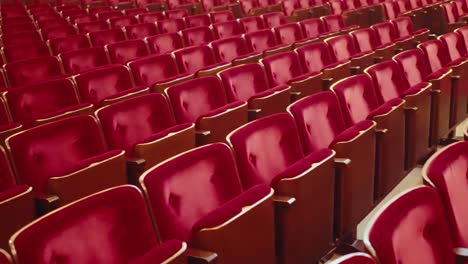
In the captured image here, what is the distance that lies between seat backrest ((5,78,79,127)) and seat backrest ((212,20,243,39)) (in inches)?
25.1

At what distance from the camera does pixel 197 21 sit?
1.61 metres

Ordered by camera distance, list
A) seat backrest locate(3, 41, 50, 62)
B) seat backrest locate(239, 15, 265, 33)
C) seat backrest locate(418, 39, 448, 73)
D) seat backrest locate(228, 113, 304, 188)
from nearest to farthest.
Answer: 1. seat backrest locate(228, 113, 304, 188)
2. seat backrest locate(418, 39, 448, 73)
3. seat backrest locate(3, 41, 50, 62)
4. seat backrest locate(239, 15, 265, 33)

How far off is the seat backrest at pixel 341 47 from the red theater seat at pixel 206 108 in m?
0.39

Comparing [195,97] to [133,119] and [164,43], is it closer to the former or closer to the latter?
[133,119]

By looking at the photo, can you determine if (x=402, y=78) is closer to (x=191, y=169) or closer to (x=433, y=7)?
(x=191, y=169)

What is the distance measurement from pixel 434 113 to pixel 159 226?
58 centimetres

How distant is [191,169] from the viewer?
508 mm

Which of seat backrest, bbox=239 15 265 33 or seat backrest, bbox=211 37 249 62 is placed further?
seat backrest, bbox=239 15 265 33

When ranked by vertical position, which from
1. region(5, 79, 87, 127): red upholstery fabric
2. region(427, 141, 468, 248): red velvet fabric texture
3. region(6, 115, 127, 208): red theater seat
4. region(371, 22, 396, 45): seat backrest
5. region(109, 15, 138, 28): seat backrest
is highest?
region(109, 15, 138, 28): seat backrest

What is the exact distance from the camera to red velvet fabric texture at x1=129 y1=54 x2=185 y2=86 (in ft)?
3.27

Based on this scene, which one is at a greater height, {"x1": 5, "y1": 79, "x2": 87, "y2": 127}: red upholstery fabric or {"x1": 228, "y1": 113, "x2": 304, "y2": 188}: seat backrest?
{"x1": 5, "y1": 79, "x2": 87, "y2": 127}: red upholstery fabric

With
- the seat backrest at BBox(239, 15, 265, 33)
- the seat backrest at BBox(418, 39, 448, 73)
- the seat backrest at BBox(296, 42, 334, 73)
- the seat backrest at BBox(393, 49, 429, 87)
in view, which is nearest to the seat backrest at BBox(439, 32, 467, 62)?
the seat backrest at BBox(418, 39, 448, 73)

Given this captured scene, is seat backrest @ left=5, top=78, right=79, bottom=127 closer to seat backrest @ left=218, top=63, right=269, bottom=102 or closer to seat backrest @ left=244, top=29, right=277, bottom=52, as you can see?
seat backrest @ left=218, top=63, right=269, bottom=102

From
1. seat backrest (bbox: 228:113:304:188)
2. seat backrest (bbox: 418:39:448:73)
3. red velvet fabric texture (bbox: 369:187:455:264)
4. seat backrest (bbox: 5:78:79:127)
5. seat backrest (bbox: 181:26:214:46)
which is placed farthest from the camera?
seat backrest (bbox: 181:26:214:46)
